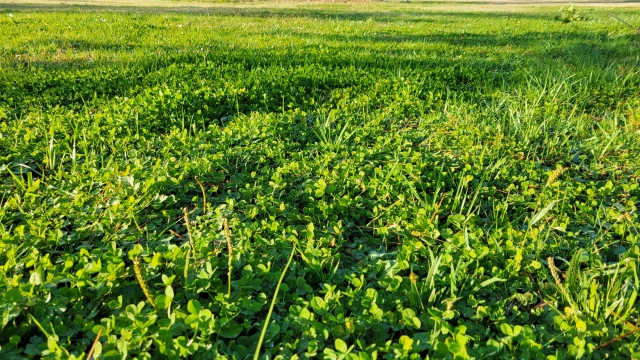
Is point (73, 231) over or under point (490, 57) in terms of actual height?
under

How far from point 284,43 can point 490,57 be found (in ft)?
12.0

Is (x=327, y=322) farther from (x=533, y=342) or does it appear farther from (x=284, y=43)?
(x=284, y=43)

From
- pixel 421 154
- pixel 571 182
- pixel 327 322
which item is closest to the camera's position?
pixel 327 322

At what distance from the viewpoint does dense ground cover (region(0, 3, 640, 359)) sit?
6.34ft

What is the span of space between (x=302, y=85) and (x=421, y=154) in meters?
2.34

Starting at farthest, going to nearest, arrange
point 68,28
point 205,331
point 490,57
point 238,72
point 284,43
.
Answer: point 68,28
point 284,43
point 490,57
point 238,72
point 205,331

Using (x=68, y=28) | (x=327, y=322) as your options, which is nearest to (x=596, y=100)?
→ (x=327, y=322)

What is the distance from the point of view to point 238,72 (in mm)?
5648

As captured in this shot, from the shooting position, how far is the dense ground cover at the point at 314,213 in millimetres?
1933

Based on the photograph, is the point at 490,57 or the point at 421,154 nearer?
the point at 421,154

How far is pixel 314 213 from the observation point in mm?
2863

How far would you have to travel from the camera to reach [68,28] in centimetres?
903

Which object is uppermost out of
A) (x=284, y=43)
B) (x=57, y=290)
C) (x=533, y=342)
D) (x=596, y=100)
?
(x=284, y=43)

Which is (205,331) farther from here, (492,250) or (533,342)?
(492,250)
